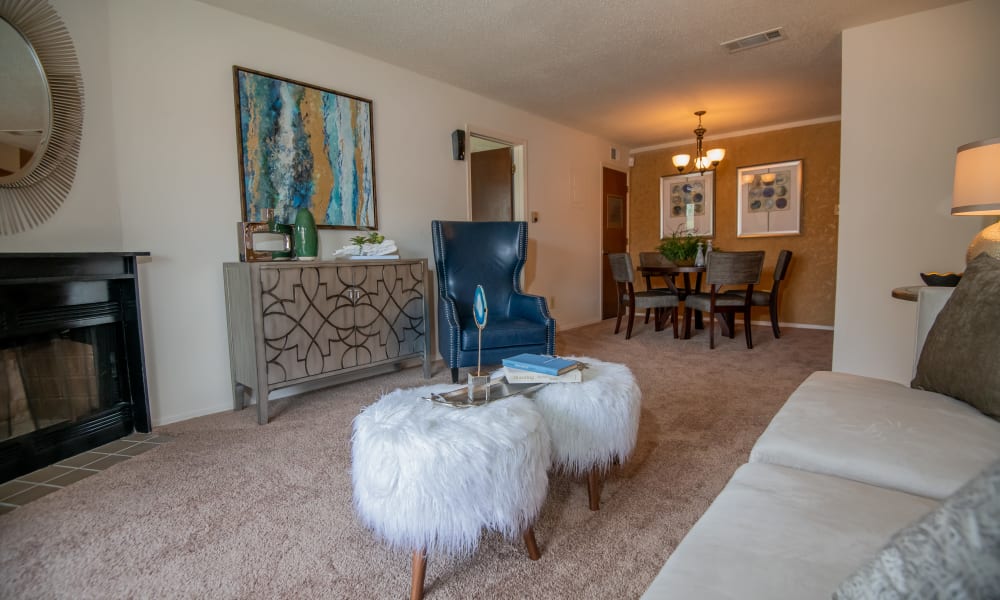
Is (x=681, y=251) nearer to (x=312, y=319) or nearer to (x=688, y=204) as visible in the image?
(x=688, y=204)

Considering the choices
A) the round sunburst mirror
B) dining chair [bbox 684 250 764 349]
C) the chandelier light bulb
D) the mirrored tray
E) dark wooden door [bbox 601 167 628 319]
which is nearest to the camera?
the mirrored tray

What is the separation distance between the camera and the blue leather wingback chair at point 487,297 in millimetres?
2994

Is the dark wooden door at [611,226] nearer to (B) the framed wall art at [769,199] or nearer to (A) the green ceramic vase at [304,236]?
(B) the framed wall art at [769,199]

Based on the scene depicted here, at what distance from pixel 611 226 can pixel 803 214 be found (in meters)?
2.15

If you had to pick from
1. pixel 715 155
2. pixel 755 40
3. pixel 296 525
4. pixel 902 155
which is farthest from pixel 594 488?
pixel 715 155

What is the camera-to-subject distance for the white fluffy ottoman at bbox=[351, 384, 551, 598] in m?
1.08

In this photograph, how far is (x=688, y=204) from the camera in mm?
6023

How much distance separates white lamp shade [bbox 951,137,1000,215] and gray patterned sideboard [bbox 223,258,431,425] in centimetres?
286

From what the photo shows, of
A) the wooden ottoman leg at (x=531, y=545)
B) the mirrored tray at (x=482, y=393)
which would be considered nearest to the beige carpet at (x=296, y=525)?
the wooden ottoman leg at (x=531, y=545)

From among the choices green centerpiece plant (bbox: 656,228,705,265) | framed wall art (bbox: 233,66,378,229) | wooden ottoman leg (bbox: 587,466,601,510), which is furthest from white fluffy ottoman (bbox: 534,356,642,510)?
green centerpiece plant (bbox: 656,228,705,265)

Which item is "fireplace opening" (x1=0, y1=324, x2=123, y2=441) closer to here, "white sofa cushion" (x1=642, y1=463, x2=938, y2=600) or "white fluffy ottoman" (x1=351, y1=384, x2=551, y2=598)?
"white fluffy ottoman" (x1=351, y1=384, x2=551, y2=598)

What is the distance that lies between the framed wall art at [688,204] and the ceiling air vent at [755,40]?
270cm

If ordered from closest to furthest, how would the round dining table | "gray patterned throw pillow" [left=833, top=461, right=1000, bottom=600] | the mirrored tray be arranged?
1. "gray patterned throw pillow" [left=833, top=461, right=1000, bottom=600]
2. the mirrored tray
3. the round dining table

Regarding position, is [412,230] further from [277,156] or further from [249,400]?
[249,400]
